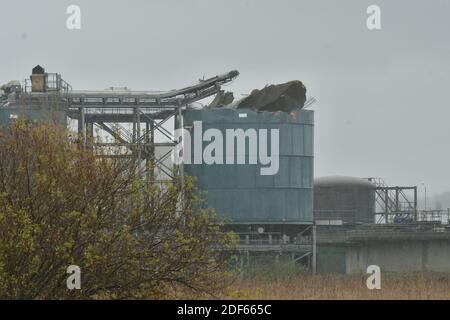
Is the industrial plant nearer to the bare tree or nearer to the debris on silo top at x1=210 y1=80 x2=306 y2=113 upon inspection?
the debris on silo top at x1=210 y1=80 x2=306 y2=113

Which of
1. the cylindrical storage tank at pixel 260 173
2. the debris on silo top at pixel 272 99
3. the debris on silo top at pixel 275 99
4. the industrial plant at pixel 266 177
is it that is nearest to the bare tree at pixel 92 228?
the industrial plant at pixel 266 177

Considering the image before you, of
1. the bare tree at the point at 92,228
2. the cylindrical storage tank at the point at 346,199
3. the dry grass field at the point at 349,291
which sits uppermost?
the bare tree at the point at 92,228

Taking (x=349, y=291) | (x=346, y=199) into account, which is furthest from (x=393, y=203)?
(x=349, y=291)

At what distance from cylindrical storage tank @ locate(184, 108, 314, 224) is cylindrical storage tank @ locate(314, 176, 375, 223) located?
269 inches

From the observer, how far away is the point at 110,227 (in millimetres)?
26547

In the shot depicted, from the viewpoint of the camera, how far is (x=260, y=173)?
89.8m

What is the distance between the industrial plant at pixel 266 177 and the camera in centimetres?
8006

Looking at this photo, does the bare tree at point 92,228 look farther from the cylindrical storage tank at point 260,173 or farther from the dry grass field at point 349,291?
the cylindrical storage tank at point 260,173

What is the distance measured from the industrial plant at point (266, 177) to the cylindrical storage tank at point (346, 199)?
0.08 meters

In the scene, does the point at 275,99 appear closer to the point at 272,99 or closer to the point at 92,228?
the point at 272,99

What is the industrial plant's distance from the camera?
80.1m

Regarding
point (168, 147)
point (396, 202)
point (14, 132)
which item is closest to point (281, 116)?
point (168, 147)

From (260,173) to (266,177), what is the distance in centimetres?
58
